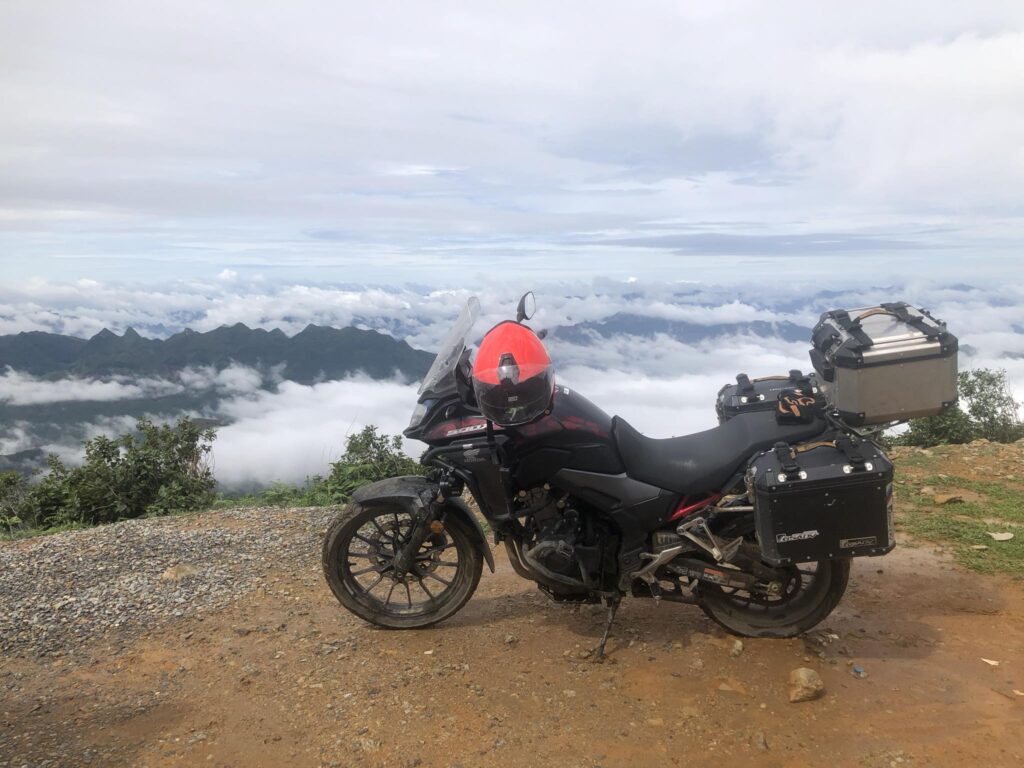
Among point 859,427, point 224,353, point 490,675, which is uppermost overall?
point 859,427

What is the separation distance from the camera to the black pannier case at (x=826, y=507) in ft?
12.1

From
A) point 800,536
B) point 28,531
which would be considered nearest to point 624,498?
point 800,536

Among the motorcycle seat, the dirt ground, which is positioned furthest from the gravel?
the motorcycle seat

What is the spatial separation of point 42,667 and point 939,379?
512cm

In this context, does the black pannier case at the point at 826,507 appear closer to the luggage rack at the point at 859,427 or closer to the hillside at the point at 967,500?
the luggage rack at the point at 859,427

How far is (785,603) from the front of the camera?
4234 mm

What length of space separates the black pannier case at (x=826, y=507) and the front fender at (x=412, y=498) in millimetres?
1649

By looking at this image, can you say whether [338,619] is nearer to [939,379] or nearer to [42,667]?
[42,667]

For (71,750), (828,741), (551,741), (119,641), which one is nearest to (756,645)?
(828,741)

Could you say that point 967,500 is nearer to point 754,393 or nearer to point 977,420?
point 754,393

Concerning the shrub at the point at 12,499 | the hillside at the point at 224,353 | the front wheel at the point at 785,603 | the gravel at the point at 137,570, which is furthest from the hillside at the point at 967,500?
the hillside at the point at 224,353

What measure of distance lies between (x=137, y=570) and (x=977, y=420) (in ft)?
37.1

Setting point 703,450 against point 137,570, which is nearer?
point 703,450

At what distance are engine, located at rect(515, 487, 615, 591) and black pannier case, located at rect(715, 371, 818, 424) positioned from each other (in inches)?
45.0
